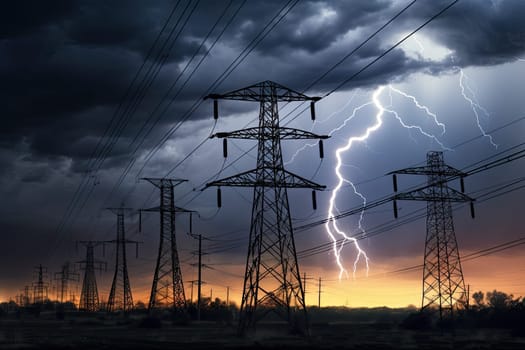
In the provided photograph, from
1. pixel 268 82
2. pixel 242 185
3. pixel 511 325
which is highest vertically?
pixel 268 82

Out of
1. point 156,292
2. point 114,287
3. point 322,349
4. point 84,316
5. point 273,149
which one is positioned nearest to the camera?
point 322,349

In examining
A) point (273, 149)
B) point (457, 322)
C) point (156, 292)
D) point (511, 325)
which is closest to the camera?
point (273, 149)

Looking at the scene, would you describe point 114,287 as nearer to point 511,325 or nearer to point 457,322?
point 457,322

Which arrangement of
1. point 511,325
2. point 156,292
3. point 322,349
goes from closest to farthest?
point 322,349 → point 156,292 → point 511,325

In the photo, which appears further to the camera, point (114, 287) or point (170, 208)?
point (114, 287)

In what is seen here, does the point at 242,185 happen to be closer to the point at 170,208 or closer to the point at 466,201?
the point at 466,201

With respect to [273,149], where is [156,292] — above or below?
below

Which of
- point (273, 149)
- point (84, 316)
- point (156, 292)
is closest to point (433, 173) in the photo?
point (273, 149)

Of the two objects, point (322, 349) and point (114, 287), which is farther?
point (114, 287)

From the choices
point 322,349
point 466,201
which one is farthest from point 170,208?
point 322,349
